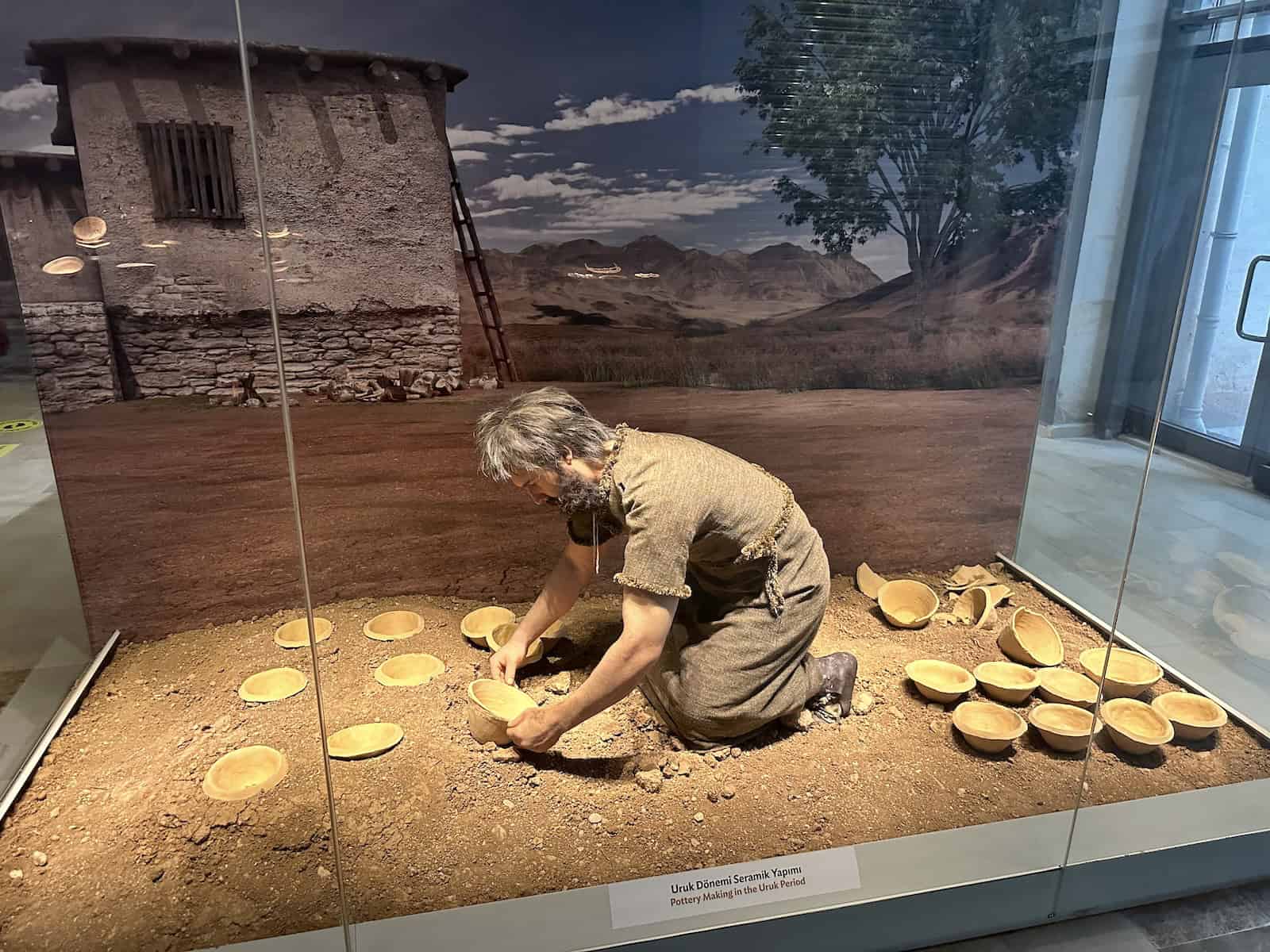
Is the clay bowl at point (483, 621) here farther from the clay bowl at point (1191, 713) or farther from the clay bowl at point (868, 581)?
the clay bowl at point (1191, 713)

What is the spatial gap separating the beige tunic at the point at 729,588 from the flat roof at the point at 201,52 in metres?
0.83

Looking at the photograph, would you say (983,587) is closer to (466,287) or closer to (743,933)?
(743,933)

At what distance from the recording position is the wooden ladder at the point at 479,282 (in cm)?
160

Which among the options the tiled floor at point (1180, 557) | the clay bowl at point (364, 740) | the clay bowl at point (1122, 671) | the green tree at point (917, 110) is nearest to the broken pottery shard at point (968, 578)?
the tiled floor at point (1180, 557)

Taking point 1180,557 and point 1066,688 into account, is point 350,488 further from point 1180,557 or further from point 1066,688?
point 1180,557

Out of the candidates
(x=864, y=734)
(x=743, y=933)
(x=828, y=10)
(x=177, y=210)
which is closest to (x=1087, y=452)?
(x=864, y=734)

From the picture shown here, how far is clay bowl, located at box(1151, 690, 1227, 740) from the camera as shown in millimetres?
2189

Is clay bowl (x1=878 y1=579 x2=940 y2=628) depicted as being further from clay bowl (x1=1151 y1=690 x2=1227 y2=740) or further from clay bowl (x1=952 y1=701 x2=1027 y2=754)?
clay bowl (x1=1151 y1=690 x2=1227 y2=740)

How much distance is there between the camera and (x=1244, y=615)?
2576 mm

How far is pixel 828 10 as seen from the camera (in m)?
1.92

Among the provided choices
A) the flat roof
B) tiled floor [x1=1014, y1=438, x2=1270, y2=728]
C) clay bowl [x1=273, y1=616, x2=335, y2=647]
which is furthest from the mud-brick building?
tiled floor [x1=1014, y1=438, x2=1270, y2=728]

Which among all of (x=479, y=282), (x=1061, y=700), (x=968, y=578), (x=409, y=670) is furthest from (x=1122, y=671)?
(x=479, y=282)

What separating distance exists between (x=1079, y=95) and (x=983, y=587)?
1.49 meters

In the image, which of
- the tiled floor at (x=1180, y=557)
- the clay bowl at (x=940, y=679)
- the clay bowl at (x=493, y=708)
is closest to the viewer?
the clay bowl at (x=493, y=708)
